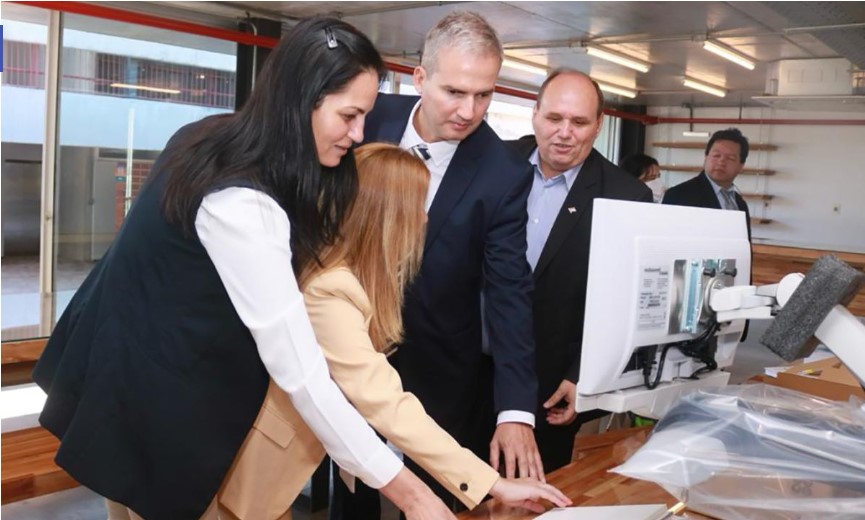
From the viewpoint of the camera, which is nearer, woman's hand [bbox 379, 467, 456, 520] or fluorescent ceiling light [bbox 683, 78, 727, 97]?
woman's hand [bbox 379, 467, 456, 520]

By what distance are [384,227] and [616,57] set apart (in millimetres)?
8816

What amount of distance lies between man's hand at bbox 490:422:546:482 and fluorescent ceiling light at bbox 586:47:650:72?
8064 millimetres

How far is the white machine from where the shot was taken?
1394 millimetres

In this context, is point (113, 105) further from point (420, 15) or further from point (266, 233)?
point (266, 233)

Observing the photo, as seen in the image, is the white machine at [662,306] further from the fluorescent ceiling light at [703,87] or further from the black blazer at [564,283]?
the fluorescent ceiling light at [703,87]

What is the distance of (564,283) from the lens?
2.21m

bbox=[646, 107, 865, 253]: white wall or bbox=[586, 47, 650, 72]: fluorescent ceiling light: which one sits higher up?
bbox=[586, 47, 650, 72]: fluorescent ceiling light

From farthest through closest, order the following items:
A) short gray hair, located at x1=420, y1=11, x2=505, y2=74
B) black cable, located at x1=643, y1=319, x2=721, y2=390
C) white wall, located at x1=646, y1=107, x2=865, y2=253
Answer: white wall, located at x1=646, y1=107, x2=865, y2=253 < short gray hair, located at x1=420, y1=11, x2=505, y2=74 < black cable, located at x1=643, y1=319, x2=721, y2=390

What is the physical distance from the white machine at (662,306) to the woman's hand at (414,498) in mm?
381

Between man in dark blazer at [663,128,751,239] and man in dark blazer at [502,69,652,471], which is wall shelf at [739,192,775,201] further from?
man in dark blazer at [502,69,652,471]

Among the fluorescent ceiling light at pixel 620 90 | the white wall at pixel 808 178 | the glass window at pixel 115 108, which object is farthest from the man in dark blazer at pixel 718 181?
the white wall at pixel 808 178

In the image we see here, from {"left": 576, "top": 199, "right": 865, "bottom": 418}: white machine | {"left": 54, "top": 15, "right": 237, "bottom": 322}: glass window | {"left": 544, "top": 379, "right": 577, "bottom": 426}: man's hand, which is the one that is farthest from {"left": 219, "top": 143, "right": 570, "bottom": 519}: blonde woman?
{"left": 54, "top": 15, "right": 237, "bottom": 322}: glass window

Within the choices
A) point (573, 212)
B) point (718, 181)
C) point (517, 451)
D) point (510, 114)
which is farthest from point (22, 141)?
point (517, 451)

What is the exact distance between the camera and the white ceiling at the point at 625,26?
6.41 meters
